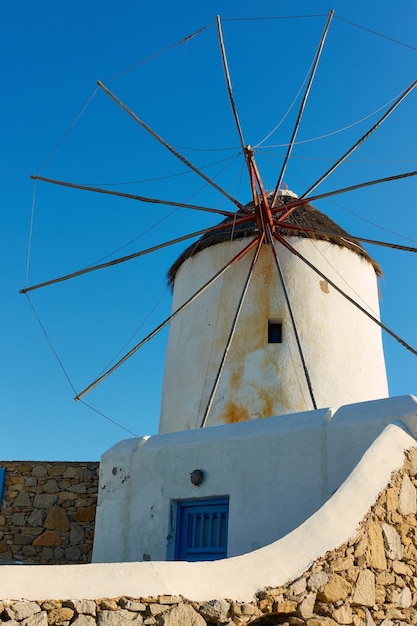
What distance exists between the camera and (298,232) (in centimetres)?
1120

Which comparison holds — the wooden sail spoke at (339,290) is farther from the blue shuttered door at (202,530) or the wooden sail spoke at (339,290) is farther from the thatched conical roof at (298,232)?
the blue shuttered door at (202,530)

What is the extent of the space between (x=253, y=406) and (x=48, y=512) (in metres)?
3.13

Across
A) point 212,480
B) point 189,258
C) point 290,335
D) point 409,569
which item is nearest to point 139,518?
point 212,480

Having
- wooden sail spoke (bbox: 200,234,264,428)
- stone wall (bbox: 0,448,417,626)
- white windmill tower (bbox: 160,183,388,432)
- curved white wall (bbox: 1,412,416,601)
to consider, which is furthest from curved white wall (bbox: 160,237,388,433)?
curved white wall (bbox: 1,412,416,601)

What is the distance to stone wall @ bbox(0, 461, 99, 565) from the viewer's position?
1010 cm

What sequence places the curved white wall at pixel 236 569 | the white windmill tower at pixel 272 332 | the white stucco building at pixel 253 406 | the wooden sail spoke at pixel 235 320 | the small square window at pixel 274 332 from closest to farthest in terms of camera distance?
1. the curved white wall at pixel 236 569
2. the white stucco building at pixel 253 406
3. the wooden sail spoke at pixel 235 320
4. the white windmill tower at pixel 272 332
5. the small square window at pixel 274 332

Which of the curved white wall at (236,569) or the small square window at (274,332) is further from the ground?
the small square window at (274,332)

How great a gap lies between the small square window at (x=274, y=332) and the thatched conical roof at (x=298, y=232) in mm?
1396

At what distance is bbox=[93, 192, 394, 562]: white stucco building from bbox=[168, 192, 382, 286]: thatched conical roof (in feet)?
0.09

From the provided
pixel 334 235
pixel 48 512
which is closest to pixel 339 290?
pixel 334 235

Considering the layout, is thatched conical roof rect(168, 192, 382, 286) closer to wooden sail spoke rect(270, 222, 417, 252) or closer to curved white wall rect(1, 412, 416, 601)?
wooden sail spoke rect(270, 222, 417, 252)

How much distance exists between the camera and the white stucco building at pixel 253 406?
6.55 m

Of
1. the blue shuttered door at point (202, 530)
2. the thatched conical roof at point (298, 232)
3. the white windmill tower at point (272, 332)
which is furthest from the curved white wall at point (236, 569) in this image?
the thatched conical roof at point (298, 232)

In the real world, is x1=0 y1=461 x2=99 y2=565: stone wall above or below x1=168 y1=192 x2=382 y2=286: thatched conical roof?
below
